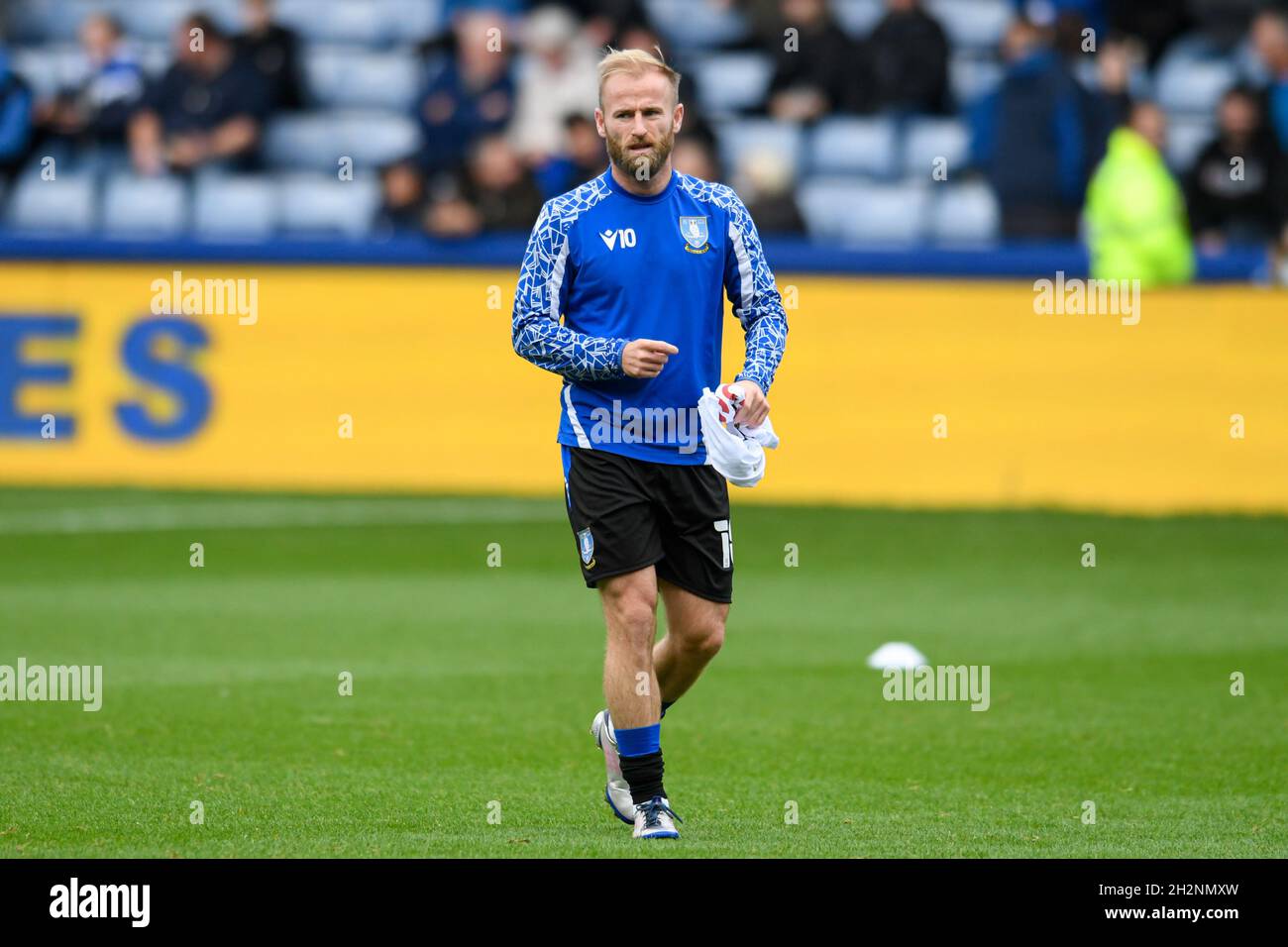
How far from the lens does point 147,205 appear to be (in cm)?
2047

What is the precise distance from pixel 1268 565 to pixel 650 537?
8875 millimetres

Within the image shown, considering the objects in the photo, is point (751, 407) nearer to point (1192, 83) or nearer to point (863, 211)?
point (863, 211)

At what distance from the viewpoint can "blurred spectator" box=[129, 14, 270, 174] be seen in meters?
20.8

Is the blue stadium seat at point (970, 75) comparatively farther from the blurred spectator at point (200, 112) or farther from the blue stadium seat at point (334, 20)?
the blurred spectator at point (200, 112)

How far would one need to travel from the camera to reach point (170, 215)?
2045 cm

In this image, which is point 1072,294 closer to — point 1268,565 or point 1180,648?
point 1268,565

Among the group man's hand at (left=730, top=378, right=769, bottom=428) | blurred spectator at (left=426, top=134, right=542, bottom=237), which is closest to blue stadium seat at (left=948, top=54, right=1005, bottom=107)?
blurred spectator at (left=426, top=134, right=542, bottom=237)

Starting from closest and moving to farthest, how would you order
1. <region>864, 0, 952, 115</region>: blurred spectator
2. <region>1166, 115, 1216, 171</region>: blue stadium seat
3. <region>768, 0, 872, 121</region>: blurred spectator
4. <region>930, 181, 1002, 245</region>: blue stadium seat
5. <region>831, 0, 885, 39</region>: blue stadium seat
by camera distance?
<region>930, 181, 1002, 245</region>: blue stadium seat, <region>864, 0, 952, 115</region>: blurred spectator, <region>768, 0, 872, 121</region>: blurred spectator, <region>1166, 115, 1216, 171</region>: blue stadium seat, <region>831, 0, 885, 39</region>: blue stadium seat

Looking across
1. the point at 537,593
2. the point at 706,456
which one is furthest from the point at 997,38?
the point at 706,456

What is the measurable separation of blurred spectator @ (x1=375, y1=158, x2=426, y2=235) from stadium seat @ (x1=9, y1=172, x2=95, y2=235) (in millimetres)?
2787

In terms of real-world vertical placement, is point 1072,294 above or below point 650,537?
above

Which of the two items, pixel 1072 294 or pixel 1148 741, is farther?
pixel 1072 294

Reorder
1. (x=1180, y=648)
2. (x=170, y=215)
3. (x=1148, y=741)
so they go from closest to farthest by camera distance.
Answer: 1. (x=1148, y=741)
2. (x=1180, y=648)
3. (x=170, y=215)

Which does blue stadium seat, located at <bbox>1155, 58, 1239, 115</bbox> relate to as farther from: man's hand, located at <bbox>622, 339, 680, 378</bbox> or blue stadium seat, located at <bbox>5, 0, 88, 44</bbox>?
man's hand, located at <bbox>622, 339, 680, 378</bbox>
